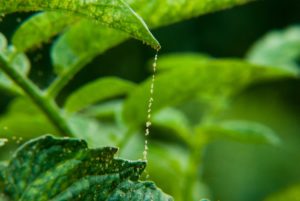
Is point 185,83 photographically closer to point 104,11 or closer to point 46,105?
point 46,105

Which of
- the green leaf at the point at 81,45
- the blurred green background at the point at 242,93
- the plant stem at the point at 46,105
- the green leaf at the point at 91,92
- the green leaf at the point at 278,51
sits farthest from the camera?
the blurred green background at the point at 242,93

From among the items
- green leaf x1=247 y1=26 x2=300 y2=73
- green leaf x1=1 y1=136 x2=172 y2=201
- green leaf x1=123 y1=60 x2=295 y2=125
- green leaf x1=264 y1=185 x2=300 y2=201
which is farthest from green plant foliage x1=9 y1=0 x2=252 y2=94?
green leaf x1=247 y1=26 x2=300 y2=73

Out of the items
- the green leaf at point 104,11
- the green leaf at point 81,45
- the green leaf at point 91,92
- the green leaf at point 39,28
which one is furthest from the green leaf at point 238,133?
the green leaf at point 104,11

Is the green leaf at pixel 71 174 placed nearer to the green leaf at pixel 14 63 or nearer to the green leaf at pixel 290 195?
the green leaf at pixel 14 63

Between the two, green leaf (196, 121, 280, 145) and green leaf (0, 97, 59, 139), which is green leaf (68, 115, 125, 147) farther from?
green leaf (196, 121, 280, 145)

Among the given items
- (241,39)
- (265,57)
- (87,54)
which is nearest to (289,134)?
(241,39)

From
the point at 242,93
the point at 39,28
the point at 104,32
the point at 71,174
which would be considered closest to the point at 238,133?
the point at 104,32

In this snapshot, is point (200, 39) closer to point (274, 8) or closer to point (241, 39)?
point (241, 39)
